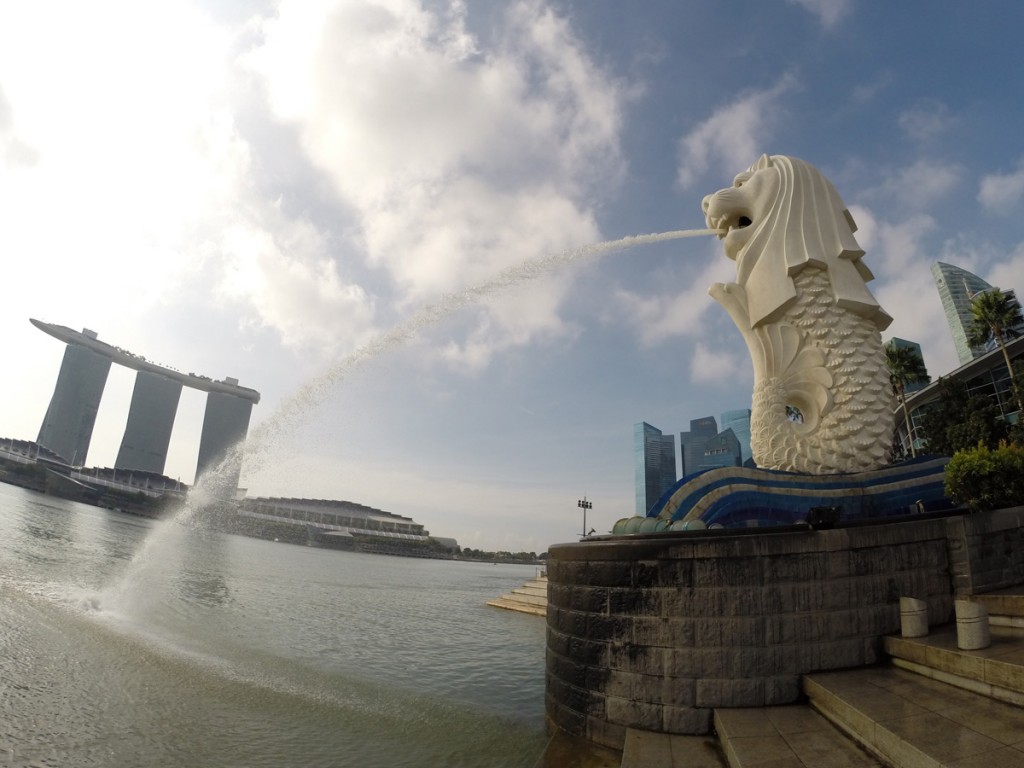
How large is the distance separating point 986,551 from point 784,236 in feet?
28.4

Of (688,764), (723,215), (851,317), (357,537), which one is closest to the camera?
(688,764)

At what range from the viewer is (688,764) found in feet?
17.3

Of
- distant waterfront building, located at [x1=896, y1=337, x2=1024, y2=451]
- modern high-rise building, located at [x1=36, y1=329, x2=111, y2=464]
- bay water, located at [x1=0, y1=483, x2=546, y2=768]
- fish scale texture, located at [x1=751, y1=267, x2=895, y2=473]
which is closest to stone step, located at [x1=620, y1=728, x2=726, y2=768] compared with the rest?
bay water, located at [x1=0, y1=483, x2=546, y2=768]

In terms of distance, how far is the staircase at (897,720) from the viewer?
4.07 meters

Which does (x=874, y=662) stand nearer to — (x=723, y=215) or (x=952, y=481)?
(x=952, y=481)

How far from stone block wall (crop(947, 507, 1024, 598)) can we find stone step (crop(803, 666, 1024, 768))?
2096 mm

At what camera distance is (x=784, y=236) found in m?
13.5

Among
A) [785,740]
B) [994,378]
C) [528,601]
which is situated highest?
[994,378]

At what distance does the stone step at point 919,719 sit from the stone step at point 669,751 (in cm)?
128

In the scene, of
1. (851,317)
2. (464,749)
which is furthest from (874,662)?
(851,317)

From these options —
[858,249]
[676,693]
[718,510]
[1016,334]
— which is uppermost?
[1016,334]

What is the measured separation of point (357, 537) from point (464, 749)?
109326mm

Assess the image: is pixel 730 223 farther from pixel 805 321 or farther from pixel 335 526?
pixel 335 526

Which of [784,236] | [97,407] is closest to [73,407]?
[97,407]
